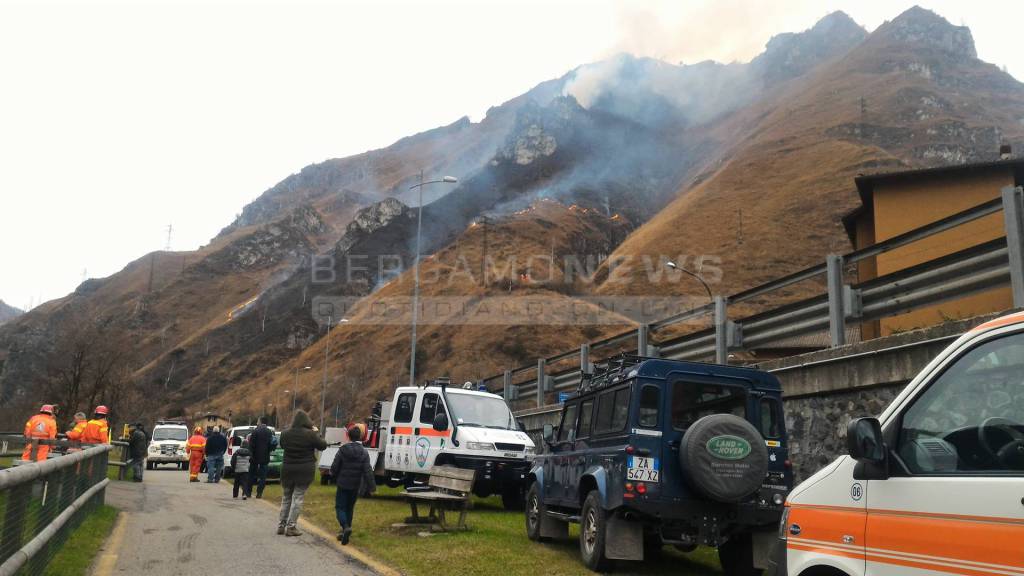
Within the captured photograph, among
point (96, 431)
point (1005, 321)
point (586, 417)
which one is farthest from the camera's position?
point (96, 431)

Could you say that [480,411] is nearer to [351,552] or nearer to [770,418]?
[351,552]

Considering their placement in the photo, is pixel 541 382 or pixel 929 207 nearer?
pixel 541 382

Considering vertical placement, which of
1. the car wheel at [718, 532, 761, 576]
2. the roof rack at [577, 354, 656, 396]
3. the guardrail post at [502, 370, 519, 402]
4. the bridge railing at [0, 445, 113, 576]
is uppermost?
the guardrail post at [502, 370, 519, 402]

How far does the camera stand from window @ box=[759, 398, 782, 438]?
807 cm

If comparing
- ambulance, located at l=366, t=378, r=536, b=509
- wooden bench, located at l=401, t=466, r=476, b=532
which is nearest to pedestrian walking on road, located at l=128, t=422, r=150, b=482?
ambulance, located at l=366, t=378, r=536, b=509

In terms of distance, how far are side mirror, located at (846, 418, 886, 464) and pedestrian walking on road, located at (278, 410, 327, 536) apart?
28.7 ft

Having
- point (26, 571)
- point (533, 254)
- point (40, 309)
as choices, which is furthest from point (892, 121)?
point (40, 309)

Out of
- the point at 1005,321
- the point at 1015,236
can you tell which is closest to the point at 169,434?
the point at 1015,236

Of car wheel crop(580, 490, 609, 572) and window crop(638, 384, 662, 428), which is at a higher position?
window crop(638, 384, 662, 428)

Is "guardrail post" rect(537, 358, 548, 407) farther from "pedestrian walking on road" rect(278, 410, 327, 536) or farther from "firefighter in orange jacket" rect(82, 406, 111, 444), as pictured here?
"firefighter in orange jacket" rect(82, 406, 111, 444)

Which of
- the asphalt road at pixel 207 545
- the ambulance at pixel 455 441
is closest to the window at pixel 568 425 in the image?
the asphalt road at pixel 207 545

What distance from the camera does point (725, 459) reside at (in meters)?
7.36

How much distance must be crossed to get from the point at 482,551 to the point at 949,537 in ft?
22.8

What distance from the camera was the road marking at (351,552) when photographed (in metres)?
8.12
